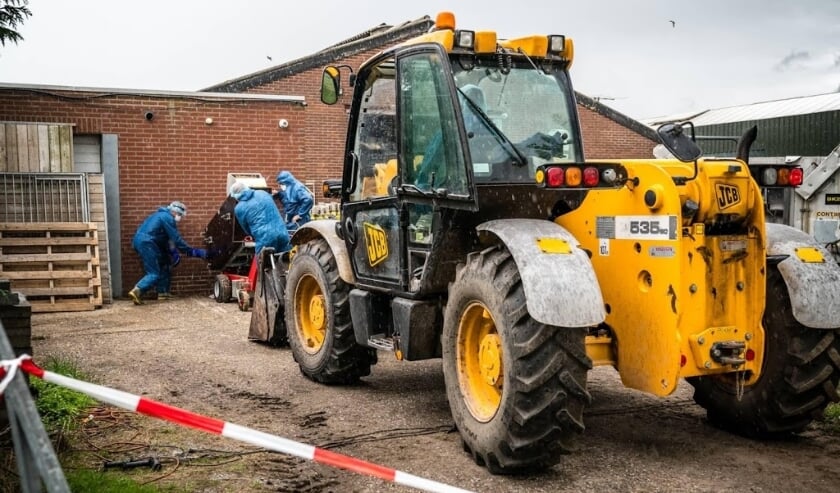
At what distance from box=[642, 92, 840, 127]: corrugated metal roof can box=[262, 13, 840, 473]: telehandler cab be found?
15.4 meters

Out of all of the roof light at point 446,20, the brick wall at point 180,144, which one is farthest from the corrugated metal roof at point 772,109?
the roof light at point 446,20

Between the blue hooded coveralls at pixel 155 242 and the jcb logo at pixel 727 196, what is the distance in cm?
1060

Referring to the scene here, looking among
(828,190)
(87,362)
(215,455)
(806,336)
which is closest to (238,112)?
(87,362)

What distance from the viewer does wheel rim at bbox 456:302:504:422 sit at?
488 cm

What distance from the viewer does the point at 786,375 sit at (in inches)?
198

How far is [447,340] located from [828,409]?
9.19 feet

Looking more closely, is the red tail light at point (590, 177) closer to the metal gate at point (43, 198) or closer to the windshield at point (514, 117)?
the windshield at point (514, 117)

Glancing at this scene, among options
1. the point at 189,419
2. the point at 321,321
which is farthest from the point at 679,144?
the point at 321,321

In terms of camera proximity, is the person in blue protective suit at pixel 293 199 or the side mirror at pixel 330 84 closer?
the side mirror at pixel 330 84

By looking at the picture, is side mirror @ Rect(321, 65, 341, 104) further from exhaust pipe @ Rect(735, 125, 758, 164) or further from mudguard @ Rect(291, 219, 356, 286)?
exhaust pipe @ Rect(735, 125, 758, 164)

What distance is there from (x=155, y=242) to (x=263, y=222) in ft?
11.8

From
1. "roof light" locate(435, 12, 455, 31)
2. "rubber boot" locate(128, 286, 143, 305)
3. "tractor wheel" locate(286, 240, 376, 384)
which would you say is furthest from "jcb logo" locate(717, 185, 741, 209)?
"rubber boot" locate(128, 286, 143, 305)

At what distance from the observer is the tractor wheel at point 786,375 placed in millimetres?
5008

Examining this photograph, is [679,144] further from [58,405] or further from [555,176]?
[58,405]
